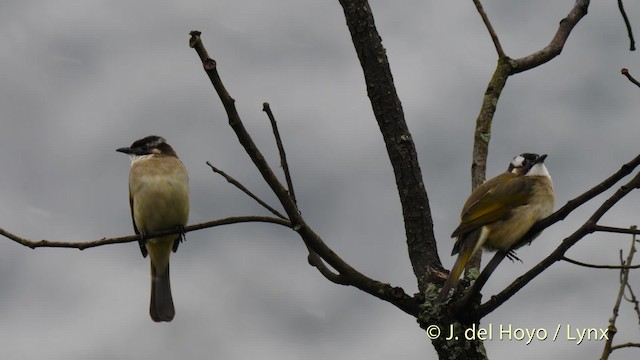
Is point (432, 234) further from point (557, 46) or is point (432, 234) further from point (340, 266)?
point (557, 46)

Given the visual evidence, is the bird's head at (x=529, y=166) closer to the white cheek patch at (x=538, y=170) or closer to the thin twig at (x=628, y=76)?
the white cheek patch at (x=538, y=170)

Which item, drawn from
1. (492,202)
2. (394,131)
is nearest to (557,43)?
(492,202)

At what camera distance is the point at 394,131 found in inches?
186

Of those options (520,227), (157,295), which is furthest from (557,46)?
(157,295)

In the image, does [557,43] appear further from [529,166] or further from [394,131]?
[394,131]

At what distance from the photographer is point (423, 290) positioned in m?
4.49

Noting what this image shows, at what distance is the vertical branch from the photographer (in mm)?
4684

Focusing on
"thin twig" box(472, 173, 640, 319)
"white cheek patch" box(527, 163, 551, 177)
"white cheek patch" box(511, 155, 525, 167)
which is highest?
"white cheek patch" box(511, 155, 525, 167)

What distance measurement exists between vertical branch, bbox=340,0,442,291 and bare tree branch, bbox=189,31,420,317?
38 cm

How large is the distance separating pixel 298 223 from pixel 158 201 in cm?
265

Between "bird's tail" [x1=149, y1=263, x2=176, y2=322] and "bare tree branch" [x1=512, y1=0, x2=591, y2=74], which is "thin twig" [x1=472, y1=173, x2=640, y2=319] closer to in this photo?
"bare tree branch" [x1=512, y1=0, x2=591, y2=74]

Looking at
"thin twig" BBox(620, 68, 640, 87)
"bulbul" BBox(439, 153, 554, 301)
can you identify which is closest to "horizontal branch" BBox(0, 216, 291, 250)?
"bulbul" BBox(439, 153, 554, 301)

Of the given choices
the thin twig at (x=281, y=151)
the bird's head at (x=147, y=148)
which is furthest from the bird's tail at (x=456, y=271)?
the bird's head at (x=147, y=148)

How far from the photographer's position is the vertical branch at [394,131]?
4.68 metres
